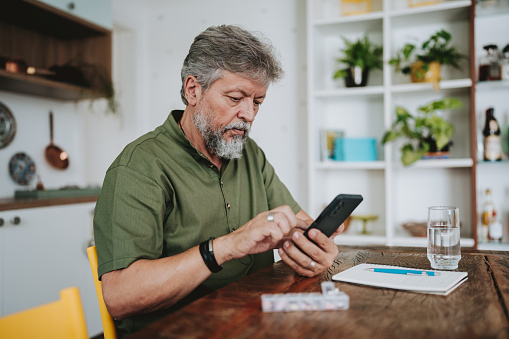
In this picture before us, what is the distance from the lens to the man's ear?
1.48 meters

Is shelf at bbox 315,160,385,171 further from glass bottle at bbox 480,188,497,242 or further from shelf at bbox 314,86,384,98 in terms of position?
glass bottle at bbox 480,188,497,242

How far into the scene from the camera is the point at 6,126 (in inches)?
107

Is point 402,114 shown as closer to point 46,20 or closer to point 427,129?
point 427,129

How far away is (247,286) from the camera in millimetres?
1040

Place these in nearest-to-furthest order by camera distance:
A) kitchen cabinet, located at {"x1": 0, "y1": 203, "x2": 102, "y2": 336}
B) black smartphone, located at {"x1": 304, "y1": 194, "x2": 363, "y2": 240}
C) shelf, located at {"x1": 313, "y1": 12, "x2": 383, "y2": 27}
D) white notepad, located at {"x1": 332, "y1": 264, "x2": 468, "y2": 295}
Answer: white notepad, located at {"x1": 332, "y1": 264, "x2": 468, "y2": 295} < black smartphone, located at {"x1": 304, "y1": 194, "x2": 363, "y2": 240} < kitchen cabinet, located at {"x1": 0, "y1": 203, "x2": 102, "y2": 336} < shelf, located at {"x1": 313, "y1": 12, "x2": 383, "y2": 27}

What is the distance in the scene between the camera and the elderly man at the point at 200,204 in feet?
3.56

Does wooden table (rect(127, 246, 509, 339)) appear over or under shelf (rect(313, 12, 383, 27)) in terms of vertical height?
under

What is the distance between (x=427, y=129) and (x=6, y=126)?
266 centimetres

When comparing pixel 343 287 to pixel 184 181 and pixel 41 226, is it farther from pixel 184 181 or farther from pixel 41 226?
pixel 41 226

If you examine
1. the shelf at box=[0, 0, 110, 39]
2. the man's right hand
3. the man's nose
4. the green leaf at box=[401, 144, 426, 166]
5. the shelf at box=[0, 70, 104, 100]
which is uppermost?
the shelf at box=[0, 0, 110, 39]

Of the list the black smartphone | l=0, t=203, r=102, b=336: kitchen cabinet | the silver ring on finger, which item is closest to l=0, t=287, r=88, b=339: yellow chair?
the silver ring on finger

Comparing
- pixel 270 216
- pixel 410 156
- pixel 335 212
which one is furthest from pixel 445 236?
pixel 410 156

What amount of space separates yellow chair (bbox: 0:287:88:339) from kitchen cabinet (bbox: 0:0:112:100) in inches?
75.2

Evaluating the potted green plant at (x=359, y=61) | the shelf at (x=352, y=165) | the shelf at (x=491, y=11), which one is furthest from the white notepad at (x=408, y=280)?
the shelf at (x=491, y=11)
